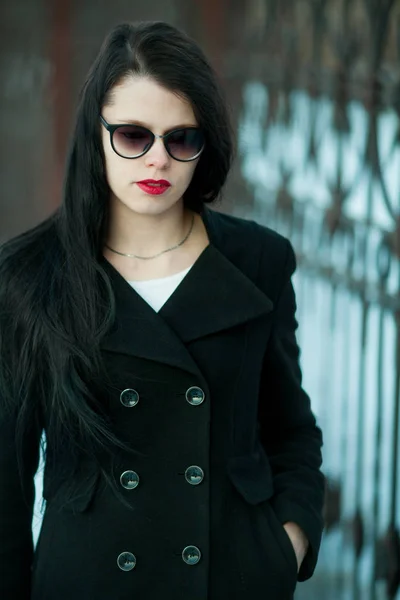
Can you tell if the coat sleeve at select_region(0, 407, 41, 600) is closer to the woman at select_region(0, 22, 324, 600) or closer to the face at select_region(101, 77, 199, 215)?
the woman at select_region(0, 22, 324, 600)

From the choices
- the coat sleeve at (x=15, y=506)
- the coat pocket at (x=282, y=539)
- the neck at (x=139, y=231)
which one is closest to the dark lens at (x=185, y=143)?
the neck at (x=139, y=231)

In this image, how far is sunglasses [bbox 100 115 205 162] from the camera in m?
2.30

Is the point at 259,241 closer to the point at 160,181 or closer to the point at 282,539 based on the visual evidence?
the point at 160,181

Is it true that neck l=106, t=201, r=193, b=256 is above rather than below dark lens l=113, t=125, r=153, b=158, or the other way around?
below

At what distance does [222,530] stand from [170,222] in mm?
639

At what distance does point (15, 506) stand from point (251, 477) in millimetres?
481

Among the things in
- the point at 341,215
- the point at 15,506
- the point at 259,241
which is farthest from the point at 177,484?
the point at 341,215

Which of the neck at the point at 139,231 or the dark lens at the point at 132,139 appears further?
the neck at the point at 139,231

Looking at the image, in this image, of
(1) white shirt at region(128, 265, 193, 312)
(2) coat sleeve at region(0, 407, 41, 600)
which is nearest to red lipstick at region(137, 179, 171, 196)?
(1) white shirt at region(128, 265, 193, 312)

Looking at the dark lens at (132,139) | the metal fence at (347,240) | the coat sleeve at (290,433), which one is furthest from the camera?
the metal fence at (347,240)

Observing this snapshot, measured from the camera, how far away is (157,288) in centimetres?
249

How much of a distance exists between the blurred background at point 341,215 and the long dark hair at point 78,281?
1.00 feet

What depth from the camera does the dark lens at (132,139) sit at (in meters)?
2.30

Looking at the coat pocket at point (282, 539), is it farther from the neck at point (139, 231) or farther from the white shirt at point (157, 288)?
the neck at point (139, 231)
